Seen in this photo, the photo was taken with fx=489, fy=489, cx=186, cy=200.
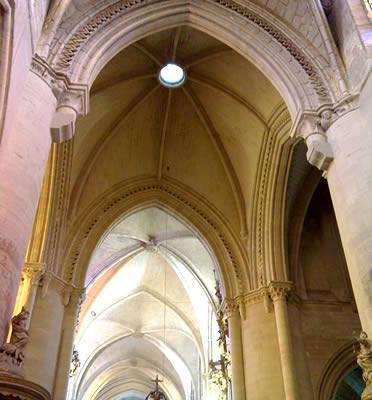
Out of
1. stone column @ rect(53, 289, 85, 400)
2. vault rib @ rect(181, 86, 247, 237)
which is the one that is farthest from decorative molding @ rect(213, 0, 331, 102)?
stone column @ rect(53, 289, 85, 400)

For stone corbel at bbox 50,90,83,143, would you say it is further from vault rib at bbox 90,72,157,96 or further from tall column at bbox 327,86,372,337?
vault rib at bbox 90,72,157,96

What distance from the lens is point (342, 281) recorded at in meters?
11.6

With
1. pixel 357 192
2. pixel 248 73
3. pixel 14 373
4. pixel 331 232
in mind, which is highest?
pixel 248 73

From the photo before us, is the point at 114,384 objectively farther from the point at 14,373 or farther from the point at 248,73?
the point at 14,373

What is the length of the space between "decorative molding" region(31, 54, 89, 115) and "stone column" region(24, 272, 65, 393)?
14.8 feet

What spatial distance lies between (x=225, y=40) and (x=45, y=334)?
6.34 meters

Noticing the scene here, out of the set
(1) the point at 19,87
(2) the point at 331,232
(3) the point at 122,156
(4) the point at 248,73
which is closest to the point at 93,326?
(3) the point at 122,156

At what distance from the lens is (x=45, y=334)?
30.5ft

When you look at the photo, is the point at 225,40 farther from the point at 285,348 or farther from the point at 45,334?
the point at 45,334

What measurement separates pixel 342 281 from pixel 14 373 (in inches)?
357

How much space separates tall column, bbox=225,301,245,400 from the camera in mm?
10148

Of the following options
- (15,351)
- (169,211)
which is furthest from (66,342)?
(15,351)

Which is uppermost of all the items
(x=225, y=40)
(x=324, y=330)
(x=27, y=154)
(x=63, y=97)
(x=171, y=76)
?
(x=171, y=76)

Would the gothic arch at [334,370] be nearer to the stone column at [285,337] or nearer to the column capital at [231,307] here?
the stone column at [285,337]
